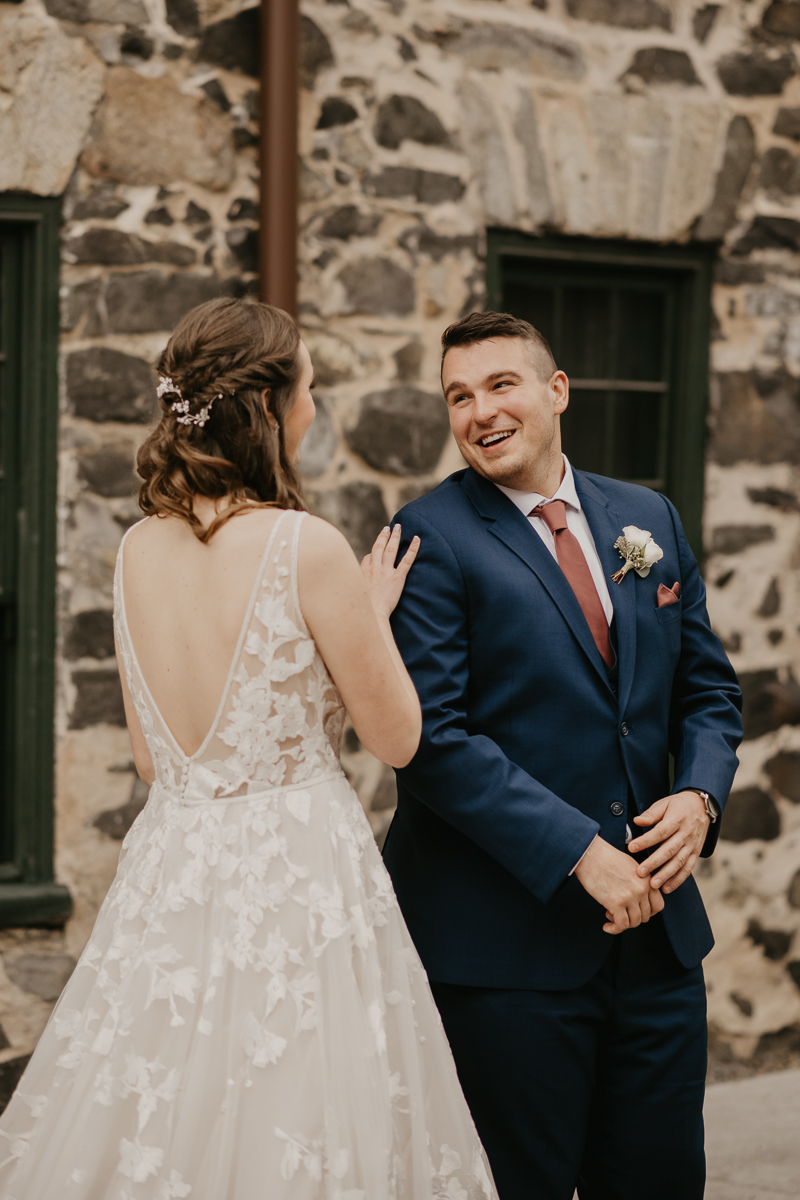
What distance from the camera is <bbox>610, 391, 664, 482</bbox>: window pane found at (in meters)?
4.71

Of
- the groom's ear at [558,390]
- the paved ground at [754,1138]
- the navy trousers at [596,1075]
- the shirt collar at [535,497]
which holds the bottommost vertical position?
the paved ground at [754,1138]

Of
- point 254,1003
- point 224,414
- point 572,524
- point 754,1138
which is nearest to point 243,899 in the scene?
point 254,1003

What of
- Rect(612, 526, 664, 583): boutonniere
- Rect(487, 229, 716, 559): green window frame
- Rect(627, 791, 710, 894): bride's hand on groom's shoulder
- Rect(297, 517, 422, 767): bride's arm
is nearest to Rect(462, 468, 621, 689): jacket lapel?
Rect(612, 526, 664, 583): boutonniere

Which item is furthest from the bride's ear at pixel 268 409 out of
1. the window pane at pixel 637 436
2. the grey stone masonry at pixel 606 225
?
the window pane at pixel 637 436

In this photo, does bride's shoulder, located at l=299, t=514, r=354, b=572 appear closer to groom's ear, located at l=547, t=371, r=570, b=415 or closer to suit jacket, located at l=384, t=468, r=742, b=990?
suit jacket, located at l=384, t=468, r=742, b=990

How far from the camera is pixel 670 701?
2.70 meters

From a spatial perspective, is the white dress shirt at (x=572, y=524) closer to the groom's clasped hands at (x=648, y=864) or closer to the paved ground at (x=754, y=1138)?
the groom's clasped hands at (x=648, y=864)

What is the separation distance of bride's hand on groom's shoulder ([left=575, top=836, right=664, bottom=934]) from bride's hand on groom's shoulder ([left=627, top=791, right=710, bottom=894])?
0.03m

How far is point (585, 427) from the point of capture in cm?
466

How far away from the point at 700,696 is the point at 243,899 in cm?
110

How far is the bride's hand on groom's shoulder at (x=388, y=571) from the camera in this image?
2402 millimetres

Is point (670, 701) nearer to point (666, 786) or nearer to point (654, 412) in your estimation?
point (666, 786)

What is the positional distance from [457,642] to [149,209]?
2050mm

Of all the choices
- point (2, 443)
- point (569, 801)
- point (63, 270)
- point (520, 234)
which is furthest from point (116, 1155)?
point (520, 234)
